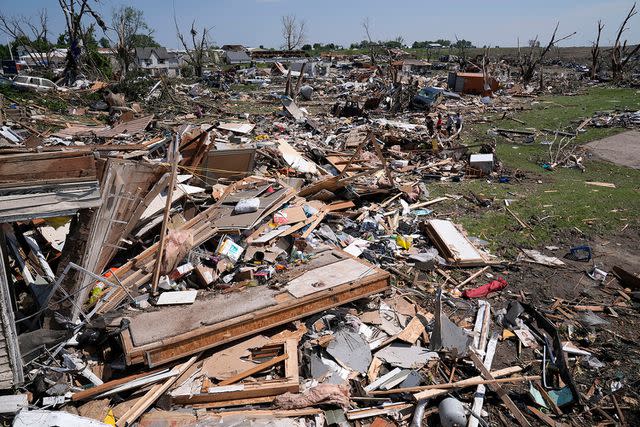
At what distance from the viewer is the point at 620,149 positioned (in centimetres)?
1357

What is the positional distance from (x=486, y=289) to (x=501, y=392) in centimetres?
209

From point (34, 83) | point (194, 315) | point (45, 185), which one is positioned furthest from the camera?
point (34, 83)

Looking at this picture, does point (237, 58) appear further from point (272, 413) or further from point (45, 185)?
point (272, 413)

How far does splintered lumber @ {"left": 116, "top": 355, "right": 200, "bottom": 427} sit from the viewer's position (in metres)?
3.59

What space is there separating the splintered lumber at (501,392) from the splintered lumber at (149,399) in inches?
117

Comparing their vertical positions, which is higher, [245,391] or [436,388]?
[245,391]

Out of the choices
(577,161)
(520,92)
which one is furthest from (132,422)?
(520,92)

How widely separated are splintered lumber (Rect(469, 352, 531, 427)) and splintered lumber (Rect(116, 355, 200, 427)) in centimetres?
296

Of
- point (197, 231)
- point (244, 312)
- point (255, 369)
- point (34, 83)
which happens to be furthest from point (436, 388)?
point (34, 83)

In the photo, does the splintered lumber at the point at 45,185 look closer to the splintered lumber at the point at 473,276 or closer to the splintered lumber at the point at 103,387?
the splintered lumber at the point at 103,387

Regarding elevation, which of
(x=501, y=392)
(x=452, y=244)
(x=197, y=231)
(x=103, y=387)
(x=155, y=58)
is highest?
(x=155, y=58)

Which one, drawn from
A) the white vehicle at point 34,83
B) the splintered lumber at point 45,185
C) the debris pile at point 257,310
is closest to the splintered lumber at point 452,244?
the debris pile at point 257,310

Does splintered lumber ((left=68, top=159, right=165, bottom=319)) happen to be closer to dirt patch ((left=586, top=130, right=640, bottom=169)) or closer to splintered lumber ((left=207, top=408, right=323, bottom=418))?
splintered lumber ((left=207, top=408, right=323, bottom=418))

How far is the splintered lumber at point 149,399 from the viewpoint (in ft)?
11.8
